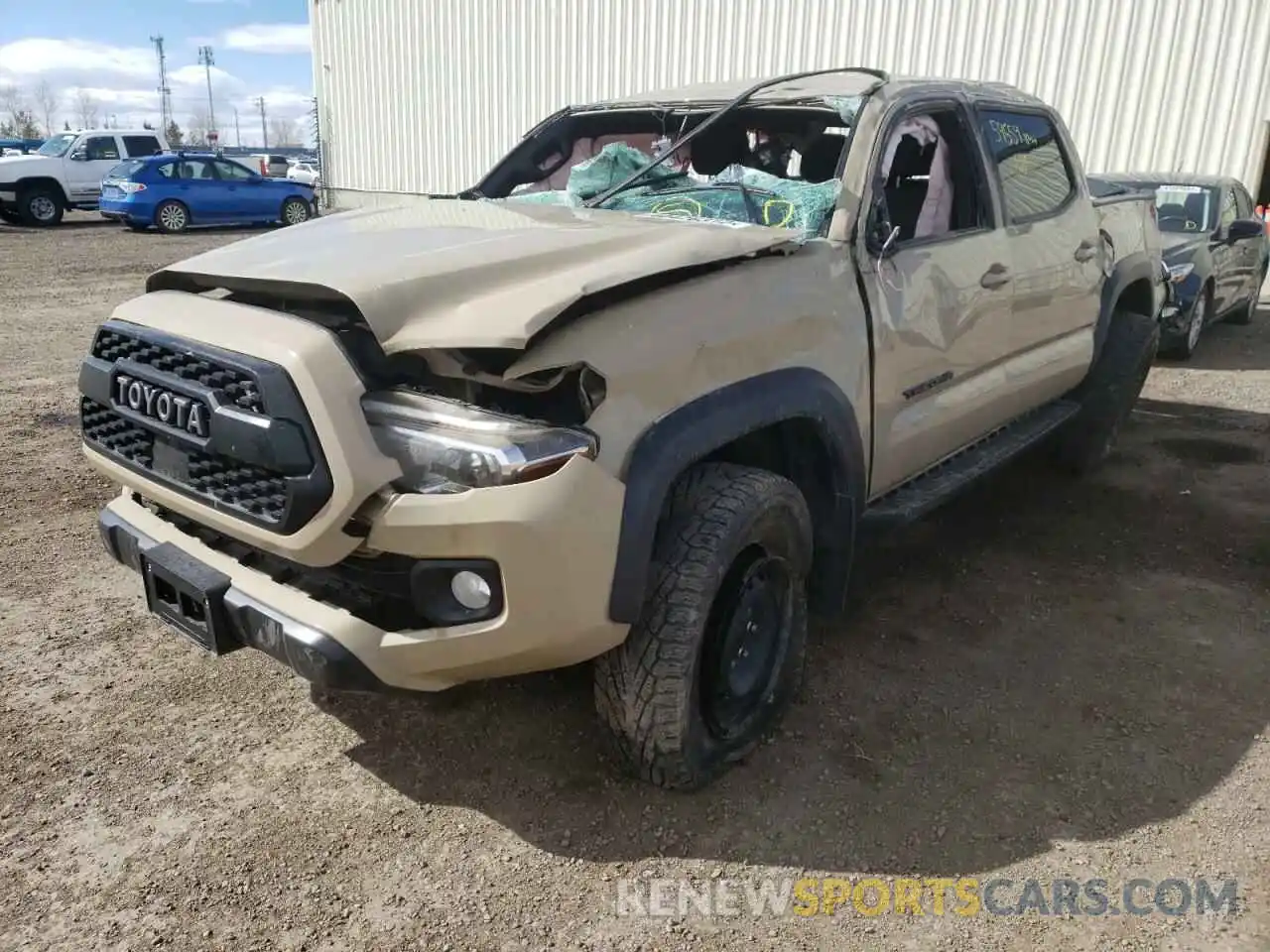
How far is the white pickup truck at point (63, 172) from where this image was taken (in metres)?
20.0

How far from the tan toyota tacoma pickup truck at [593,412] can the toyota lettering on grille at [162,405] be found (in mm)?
15

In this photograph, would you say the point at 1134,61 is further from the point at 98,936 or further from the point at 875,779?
the point at 98,936

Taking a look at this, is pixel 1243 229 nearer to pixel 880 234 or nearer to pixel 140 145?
pixel 880 234

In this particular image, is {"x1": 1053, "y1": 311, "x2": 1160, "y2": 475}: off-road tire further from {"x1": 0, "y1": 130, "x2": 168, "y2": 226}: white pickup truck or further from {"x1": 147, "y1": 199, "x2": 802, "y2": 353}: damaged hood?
{"x1": 0, "y1": 130, "x2": 168, "y2": 226}: white pickup truck

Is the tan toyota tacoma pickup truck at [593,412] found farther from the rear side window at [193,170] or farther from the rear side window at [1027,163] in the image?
the rear side window at [193,170]

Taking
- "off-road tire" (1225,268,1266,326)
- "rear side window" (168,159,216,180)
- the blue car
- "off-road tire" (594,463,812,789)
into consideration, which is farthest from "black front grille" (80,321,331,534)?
"rear side window" (168,159,216,180)

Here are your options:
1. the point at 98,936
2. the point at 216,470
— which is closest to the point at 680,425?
the point at 216,470

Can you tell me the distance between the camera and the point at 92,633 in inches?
141

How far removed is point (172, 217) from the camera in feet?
61.9

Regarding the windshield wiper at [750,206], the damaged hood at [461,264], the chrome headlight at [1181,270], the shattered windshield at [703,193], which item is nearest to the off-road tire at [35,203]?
the shattered windshield at [703,193]

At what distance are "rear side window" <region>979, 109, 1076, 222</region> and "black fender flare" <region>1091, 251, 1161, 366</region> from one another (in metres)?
0.59

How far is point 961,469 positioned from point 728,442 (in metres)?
1.63

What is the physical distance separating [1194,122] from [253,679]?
12.1m

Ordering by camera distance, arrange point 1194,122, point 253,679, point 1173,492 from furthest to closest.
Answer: point 1194,122, point 1173,492, point 253,679
